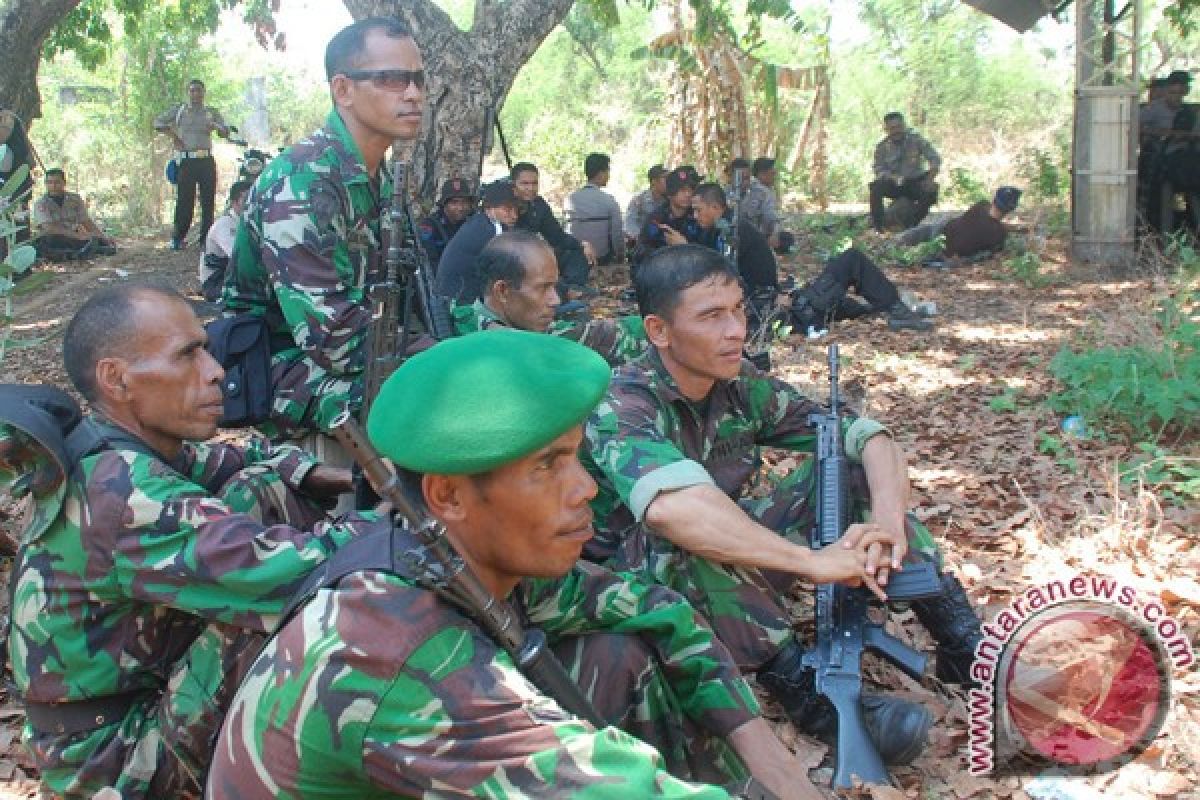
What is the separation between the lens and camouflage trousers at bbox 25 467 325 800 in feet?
8.05

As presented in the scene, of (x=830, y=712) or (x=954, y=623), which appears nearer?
(x=830, y=712)

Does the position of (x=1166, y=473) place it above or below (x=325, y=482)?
below

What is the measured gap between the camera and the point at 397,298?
3867mm

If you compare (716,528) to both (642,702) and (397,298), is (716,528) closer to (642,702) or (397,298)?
(642,702)

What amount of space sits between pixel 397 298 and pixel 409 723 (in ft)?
8.08

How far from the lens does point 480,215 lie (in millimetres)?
8078

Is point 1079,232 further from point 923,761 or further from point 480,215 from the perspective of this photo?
point 923,761

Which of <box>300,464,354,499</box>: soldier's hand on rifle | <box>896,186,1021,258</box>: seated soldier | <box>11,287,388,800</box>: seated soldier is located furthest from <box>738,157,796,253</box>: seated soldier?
<box>11,287,388,800</box>: seated soldier

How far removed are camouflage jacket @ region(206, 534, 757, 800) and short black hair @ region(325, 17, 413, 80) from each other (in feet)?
8.66

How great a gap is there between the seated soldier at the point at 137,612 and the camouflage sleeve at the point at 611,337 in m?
2.85

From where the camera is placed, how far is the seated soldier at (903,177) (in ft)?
52.0

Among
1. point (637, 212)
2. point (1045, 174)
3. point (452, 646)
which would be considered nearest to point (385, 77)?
point (452, 646)

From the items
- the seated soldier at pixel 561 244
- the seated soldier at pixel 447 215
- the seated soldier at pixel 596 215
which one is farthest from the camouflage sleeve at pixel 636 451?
the seated soldier at pixel 596 215

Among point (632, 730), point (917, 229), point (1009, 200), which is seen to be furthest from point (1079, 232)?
point (632, 730)
